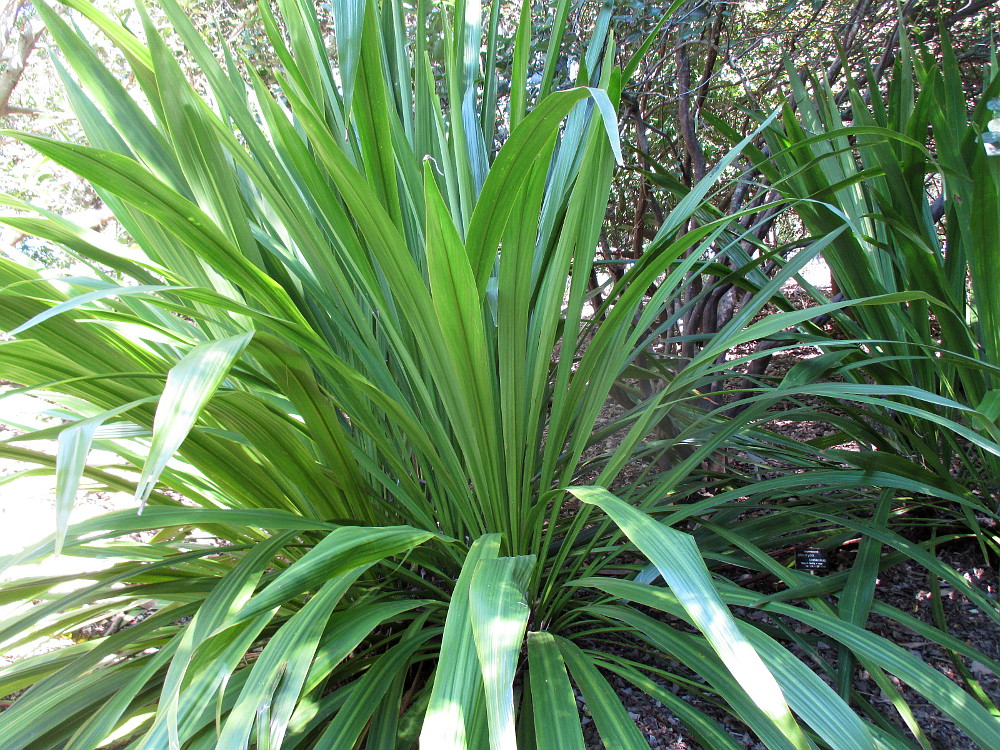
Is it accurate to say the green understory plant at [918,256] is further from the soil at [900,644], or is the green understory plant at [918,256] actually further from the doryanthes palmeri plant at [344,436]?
the doryanthes palmeri plant at [344,436]

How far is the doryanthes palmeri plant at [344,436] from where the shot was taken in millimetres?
532

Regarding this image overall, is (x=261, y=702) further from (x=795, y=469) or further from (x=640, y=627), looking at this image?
(x=795, y=469)

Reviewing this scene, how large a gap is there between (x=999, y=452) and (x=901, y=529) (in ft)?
2.11

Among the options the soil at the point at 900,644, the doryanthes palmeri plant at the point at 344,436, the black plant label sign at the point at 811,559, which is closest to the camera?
the doryanthes palmeri plant at the point at 344,436

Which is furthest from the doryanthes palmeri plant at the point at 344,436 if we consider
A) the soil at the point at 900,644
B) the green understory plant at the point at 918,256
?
the green understory plant at the point at 918,256

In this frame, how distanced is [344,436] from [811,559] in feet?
2.57

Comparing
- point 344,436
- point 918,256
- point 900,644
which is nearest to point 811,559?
point 900,644

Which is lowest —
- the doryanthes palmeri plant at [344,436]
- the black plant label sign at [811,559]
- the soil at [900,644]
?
the soil at [900,644]

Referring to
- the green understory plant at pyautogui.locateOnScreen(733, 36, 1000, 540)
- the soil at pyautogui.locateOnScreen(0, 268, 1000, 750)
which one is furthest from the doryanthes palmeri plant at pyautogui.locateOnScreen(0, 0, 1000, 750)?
the green understory plant at pyautogui.locateOnScreen(733, 36, 1000, 540)

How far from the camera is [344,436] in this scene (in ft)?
2.72

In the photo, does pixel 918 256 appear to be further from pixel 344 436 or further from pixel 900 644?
pixel 344 436

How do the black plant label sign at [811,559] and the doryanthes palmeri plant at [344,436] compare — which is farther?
the black plant label sign at [811,559]

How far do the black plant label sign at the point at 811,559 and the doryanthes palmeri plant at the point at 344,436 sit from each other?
0.12m

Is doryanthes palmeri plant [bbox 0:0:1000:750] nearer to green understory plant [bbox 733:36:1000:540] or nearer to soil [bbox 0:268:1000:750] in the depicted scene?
soil [bbox 0:268:1000:750]
